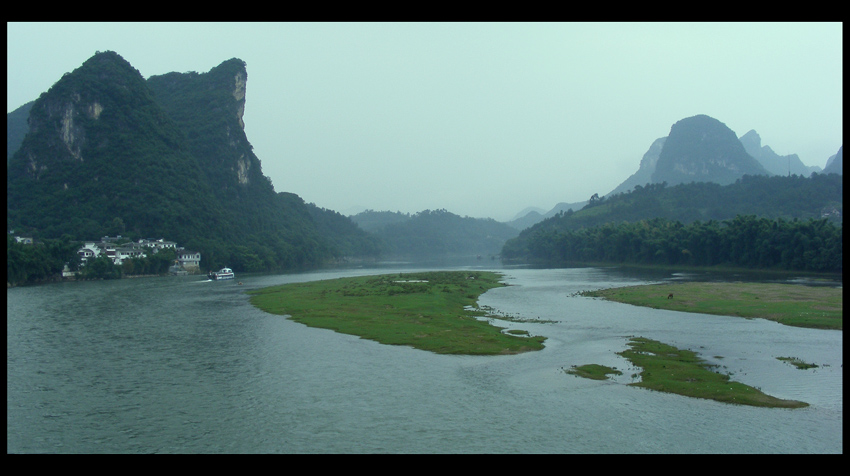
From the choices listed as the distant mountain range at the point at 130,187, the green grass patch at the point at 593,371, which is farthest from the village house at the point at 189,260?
the green grass patch at the point at 593,371

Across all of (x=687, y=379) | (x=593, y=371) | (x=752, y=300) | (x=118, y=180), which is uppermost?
(x=118, y=180)

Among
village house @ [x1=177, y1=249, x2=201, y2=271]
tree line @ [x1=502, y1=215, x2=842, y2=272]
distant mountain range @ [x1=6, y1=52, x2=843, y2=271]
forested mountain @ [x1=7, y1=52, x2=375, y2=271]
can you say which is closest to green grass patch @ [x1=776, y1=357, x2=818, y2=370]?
tree line @ [x1=502, y1=215, x2=842, y2=272]

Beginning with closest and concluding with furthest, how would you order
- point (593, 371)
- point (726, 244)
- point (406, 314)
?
point (593, 371)
point (406, 314)
point (726, 244)

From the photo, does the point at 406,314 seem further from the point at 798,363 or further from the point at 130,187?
the point at 130,187

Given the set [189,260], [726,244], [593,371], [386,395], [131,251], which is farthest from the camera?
[189,260]

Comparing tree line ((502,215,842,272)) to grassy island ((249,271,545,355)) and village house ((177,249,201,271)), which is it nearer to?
grassy island ((249,271,545,355))

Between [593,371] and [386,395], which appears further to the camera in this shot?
[593,371]

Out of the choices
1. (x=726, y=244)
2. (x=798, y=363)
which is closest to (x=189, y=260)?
(x=726, y=244)
